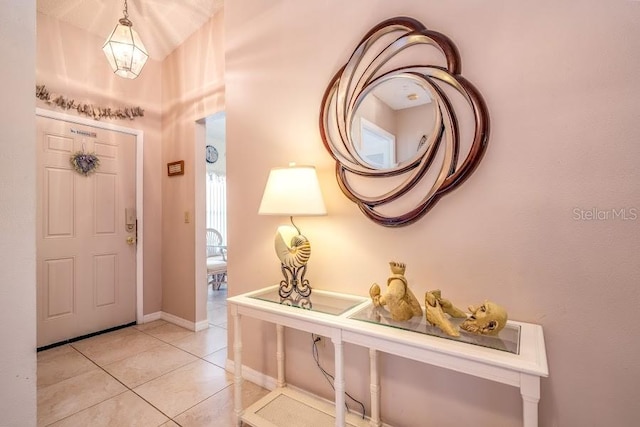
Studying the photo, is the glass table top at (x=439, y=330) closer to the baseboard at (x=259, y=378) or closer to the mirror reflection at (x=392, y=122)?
the mirror reflection at (x=392, y=122)

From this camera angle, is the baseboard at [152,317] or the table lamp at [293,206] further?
the baseboard at [152,317]

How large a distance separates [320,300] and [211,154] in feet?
14.0

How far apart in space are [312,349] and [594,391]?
1.22 meters

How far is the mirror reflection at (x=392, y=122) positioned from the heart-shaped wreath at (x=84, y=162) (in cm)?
257

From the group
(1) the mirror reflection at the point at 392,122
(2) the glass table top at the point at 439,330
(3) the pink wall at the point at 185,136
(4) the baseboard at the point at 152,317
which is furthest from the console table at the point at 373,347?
(4) the baseboard at the point at 152,317

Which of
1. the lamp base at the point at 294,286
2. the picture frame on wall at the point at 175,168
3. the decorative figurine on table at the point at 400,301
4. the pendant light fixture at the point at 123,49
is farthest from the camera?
the picture frame on wall at the point at 175,168

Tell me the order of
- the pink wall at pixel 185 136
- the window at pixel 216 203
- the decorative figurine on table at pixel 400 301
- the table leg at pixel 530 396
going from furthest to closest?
the window at pixel 216 203
the pink wall at pixel 185 136
the decorative figurine on table at pixel 400 301
the table leg at pixel 530 396

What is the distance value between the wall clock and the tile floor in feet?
10.0

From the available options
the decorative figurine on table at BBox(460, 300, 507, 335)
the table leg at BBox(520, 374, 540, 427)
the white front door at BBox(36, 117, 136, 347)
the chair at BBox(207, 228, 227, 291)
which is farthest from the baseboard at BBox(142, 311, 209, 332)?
the table leg at BBox(520, 374, 540, 427)

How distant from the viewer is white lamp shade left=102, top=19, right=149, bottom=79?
2033mm

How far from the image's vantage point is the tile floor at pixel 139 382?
1.58 metres

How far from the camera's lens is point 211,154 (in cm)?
498

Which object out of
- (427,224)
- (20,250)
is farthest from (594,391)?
(20,250)

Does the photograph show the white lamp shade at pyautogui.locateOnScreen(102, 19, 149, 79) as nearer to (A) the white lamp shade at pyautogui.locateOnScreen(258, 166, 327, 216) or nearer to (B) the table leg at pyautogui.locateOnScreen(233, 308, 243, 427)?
(A) the white lamp shade at pyautogui.locateOnScreen(258, 166, 327, 216)
